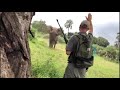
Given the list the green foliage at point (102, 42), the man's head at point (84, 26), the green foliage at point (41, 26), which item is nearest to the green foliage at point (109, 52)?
the green foliage at point (102, 42)

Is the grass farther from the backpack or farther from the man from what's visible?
the backpack

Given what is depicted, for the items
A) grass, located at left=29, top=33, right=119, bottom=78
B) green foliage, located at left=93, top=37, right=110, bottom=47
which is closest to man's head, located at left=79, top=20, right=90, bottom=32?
grass, located at left=29, top=33, right=119, bottom=78

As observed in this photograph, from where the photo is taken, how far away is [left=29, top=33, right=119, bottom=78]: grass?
328 inches

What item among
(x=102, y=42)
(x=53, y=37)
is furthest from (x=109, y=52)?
(x=53, y=37)

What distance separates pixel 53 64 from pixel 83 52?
4.19 m

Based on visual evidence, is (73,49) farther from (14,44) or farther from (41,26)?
(41,26)

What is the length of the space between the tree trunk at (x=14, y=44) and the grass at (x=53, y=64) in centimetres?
235

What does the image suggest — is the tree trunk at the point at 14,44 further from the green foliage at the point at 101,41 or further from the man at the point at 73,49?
the green foliage at the point at 101,41
